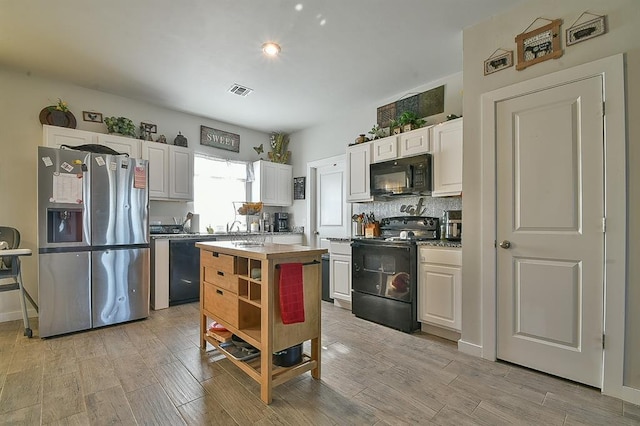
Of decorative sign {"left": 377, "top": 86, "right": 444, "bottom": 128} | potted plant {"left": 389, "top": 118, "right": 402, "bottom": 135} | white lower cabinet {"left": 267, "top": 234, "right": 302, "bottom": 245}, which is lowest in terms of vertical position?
white lower cabinet {"left": 267, "top": 234, "right": 302, "bottom": 245}

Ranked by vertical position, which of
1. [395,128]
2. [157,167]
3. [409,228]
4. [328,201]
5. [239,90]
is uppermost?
[239,90]

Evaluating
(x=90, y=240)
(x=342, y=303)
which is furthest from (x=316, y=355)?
(x=90, y=240)

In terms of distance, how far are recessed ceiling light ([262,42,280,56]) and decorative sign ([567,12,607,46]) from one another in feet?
7.49

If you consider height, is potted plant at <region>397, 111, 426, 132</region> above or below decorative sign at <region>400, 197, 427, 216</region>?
above

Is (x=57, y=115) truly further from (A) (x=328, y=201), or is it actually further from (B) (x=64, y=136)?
(A) (x=328, y=201)

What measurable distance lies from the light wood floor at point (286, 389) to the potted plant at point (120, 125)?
242 centimetres

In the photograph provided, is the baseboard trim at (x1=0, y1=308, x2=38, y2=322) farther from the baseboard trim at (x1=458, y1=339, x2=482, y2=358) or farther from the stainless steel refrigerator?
the baseboard trim at (x1=458, y1=339, x2=482, y2=358)

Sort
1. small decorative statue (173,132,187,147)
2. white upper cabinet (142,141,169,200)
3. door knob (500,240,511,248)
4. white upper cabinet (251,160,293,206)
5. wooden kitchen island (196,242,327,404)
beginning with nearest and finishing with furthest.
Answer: wooden kitchen island (196,242,327,404)
door knob (500,240,511,248)
white upper cabinet (142,141,169,200)
small decorative statue (173,132,187,147)
white upper cabinet (251,160,293,206)

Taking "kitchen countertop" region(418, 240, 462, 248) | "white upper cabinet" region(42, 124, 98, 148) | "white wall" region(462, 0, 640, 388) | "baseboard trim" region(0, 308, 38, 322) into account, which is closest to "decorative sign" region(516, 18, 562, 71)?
"white wall" region(462, 0, 640, 388)

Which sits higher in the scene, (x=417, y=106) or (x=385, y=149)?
(x=417, y=106)

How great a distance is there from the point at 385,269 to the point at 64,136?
3.88m

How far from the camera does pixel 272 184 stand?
204 inches

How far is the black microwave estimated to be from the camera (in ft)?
10.3

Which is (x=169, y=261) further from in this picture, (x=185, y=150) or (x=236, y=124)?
(x=236, y=124)
